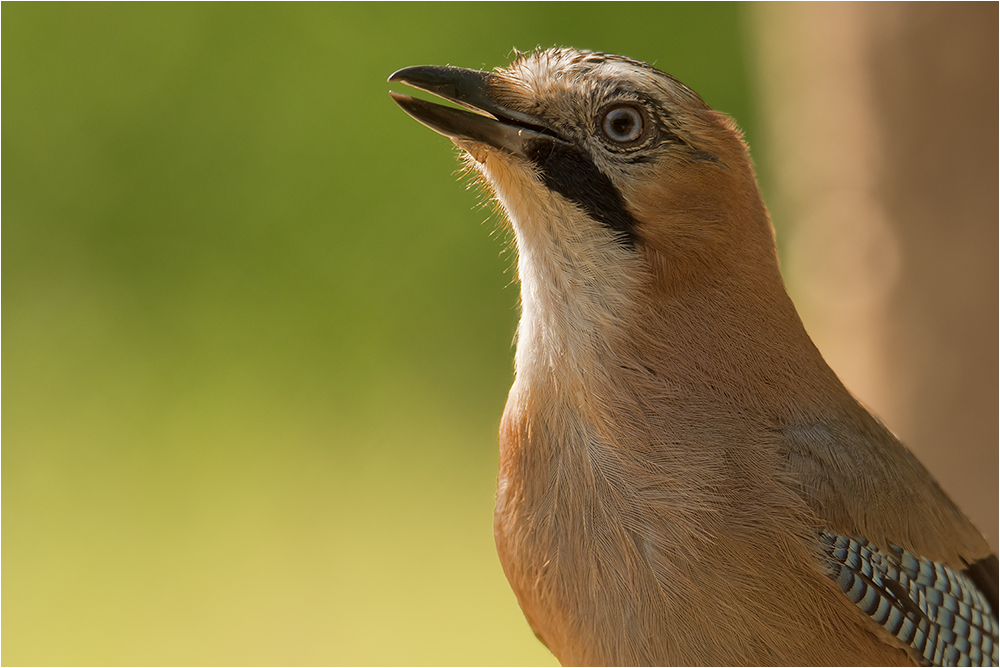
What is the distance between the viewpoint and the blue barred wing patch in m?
2.31

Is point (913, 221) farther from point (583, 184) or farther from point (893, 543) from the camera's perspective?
point (583, 184)

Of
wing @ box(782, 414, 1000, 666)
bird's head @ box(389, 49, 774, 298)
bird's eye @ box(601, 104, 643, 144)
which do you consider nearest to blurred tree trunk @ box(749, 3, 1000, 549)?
wing @ box(782, 414, 1000, 666)

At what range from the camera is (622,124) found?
7.69ft

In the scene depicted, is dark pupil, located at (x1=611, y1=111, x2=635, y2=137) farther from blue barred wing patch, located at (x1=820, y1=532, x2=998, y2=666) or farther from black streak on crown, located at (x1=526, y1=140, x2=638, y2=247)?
blue barred wing patch, located at (x1=820, y1=532, x2=998, y2=666)

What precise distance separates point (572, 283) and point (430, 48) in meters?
6.52

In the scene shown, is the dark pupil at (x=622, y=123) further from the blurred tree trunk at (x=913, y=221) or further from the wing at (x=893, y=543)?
the blurred tree trunk at (x=913, y=221)

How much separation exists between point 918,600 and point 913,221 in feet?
7.64

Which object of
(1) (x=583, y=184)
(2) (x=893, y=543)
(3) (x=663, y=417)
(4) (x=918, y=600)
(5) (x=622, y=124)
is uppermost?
(5) (x=622, y=124)

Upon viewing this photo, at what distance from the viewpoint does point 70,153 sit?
8102 mm

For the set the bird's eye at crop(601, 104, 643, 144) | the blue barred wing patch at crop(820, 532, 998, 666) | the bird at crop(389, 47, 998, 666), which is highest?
the bird's eye at crop(601, 104, 643, 144)

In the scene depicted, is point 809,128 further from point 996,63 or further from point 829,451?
point 829,451

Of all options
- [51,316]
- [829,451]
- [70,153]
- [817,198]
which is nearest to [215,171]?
[70,153]

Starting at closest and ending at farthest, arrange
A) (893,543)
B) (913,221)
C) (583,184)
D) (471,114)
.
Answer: (471,114)
(583,184)
(893,543)
(913,221)

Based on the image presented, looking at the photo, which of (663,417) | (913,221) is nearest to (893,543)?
(663,417)
